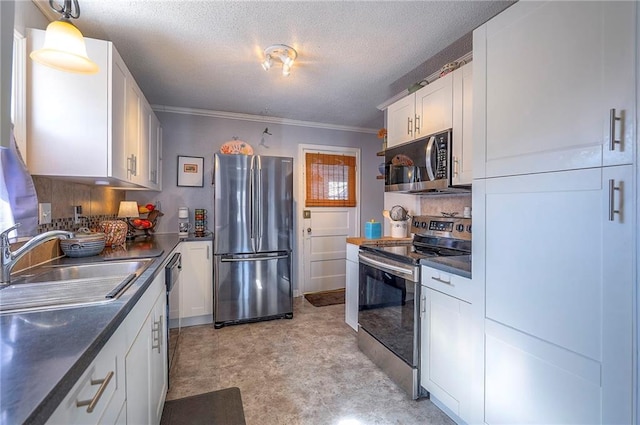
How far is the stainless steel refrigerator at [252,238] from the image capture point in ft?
9.90

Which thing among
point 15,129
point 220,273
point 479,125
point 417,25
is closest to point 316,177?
point 220,273

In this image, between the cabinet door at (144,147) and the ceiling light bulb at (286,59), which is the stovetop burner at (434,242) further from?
the cabinet door at (144,147)

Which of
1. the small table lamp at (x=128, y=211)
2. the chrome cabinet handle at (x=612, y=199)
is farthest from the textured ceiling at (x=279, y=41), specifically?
the chrome cabinet handle at (x=612, y=199)

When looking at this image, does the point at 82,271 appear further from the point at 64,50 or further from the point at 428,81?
the point at 428,81

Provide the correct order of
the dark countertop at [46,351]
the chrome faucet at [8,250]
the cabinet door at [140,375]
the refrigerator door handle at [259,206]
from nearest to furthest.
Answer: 1. the dark countertop at [46,351]
2. the cabinet door at [140,375]
3. the chrome faucet at [8,250]
4. the refrigerator door handle at [259,206]

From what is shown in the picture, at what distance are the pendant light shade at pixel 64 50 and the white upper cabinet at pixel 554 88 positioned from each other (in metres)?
1.83

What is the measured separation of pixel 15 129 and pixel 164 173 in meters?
2.08

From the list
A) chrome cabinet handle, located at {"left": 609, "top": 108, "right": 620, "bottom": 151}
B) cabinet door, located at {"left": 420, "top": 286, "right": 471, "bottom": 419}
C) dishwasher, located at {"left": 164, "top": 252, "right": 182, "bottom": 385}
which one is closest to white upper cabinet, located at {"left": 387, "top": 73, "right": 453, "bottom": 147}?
chrome cabinet handle, located at {"left": 609, "top": 108, "right": 620, "bottom": 151}

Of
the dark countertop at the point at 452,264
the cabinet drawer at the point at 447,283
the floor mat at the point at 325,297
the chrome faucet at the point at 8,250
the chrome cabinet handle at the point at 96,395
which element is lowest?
the floor mat at the point at 325,297

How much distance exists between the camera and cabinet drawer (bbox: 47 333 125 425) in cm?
63

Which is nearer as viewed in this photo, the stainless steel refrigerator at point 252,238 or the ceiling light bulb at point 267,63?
the ceiling light bulb at point 267,63

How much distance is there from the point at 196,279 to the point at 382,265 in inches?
76.8

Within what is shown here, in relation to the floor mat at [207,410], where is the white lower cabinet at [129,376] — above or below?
above

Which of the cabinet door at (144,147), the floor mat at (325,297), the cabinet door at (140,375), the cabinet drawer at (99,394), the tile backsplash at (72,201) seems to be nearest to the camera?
the cabinet drawer at (99,394)
